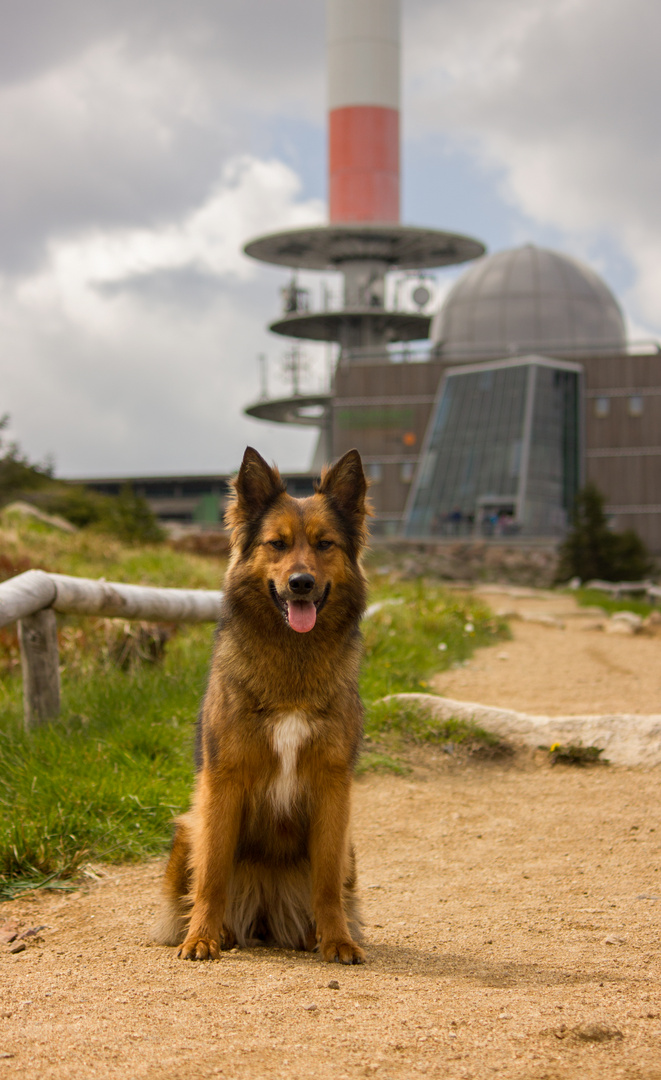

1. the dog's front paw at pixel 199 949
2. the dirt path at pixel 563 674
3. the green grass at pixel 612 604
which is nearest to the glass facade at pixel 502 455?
the green grass at pixel 612 604

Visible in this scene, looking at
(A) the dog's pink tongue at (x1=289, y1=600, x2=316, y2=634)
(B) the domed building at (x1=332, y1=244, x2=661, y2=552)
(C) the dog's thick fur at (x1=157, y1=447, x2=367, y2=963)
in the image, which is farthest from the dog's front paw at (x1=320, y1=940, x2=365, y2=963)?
(B) the domed building at (x1=332, y1=244, x2=661, y2=552)

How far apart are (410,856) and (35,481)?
2465cm

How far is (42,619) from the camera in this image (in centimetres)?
651

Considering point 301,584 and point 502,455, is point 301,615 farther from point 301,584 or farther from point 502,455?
point 502,455

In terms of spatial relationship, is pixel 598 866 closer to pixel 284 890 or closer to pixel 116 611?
pixel 284 890

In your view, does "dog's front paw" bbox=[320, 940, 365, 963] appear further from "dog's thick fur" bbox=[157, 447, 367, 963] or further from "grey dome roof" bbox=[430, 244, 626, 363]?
"grey dome roof" bbox=[430, 244, 626, 363]

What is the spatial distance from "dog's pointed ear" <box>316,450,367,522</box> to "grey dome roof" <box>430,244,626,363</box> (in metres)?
42.5

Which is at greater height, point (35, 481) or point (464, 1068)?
point (35, 481)

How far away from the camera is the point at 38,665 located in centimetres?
648

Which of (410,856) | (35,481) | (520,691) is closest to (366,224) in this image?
(35,481)

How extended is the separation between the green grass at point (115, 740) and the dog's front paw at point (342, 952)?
1613 mm

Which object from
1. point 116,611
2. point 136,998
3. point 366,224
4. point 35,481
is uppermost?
point 366,224

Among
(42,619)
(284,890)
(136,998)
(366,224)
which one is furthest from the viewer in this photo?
(366,224)

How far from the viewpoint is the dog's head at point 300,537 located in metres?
3.99
